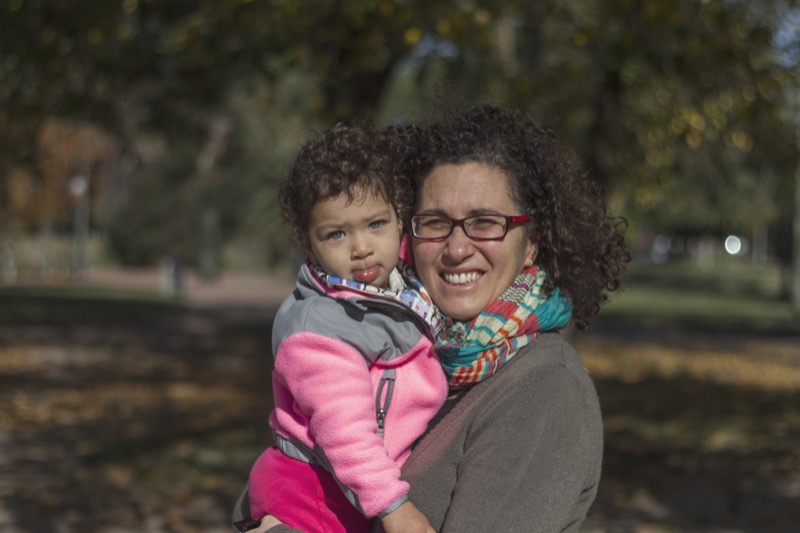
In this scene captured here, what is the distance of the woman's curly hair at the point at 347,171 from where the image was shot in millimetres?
2355

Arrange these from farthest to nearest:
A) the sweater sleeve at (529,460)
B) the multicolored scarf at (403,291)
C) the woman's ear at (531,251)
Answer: the woman's ear at (531,251) < the multicolored scarf at (403,291) < the sweater sleeve at (529,460)

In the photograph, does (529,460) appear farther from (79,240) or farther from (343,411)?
(79,240)

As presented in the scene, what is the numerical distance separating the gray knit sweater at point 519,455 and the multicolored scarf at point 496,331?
3 centimetres

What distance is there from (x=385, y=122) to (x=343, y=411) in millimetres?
3116

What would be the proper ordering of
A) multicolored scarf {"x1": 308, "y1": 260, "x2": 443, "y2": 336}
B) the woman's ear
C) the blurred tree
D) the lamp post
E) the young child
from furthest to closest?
1. the lamp post
2. the blurred tree
3. the woman's ear
4. multicolored scarf {"x1": 308, "y1": 260, "x2": 443, "y2": 336}
5. the young child

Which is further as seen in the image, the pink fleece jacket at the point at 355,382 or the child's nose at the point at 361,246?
the child's nose at the point at 361,246

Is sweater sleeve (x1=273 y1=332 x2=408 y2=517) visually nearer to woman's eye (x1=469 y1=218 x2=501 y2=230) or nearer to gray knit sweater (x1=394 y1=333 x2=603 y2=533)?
gray knit sweater (x1=394 y1=333 x2=603 y2=533)

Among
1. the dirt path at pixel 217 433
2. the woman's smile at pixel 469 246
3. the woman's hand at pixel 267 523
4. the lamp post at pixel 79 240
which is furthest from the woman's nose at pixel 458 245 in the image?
the lamp post at pixel 79 240

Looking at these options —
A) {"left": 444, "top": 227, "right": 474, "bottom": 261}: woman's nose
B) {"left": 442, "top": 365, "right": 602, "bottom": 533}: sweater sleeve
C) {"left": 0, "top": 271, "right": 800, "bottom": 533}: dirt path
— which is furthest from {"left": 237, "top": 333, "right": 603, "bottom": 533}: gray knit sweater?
{"left": 0, "top": 271, "right": 800, "bottom": 533}: dirt path

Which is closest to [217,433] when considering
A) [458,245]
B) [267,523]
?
[267,523]

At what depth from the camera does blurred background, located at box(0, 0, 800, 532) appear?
7152 millimetres

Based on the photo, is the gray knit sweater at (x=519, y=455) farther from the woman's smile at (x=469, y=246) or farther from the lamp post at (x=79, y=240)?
the lamp post at (x=79, y=240)

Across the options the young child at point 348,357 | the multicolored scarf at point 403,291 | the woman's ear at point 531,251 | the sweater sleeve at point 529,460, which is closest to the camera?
the sweater sleeve at point 529,460

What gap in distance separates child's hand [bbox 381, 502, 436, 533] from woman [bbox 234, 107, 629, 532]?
0.04 meters
